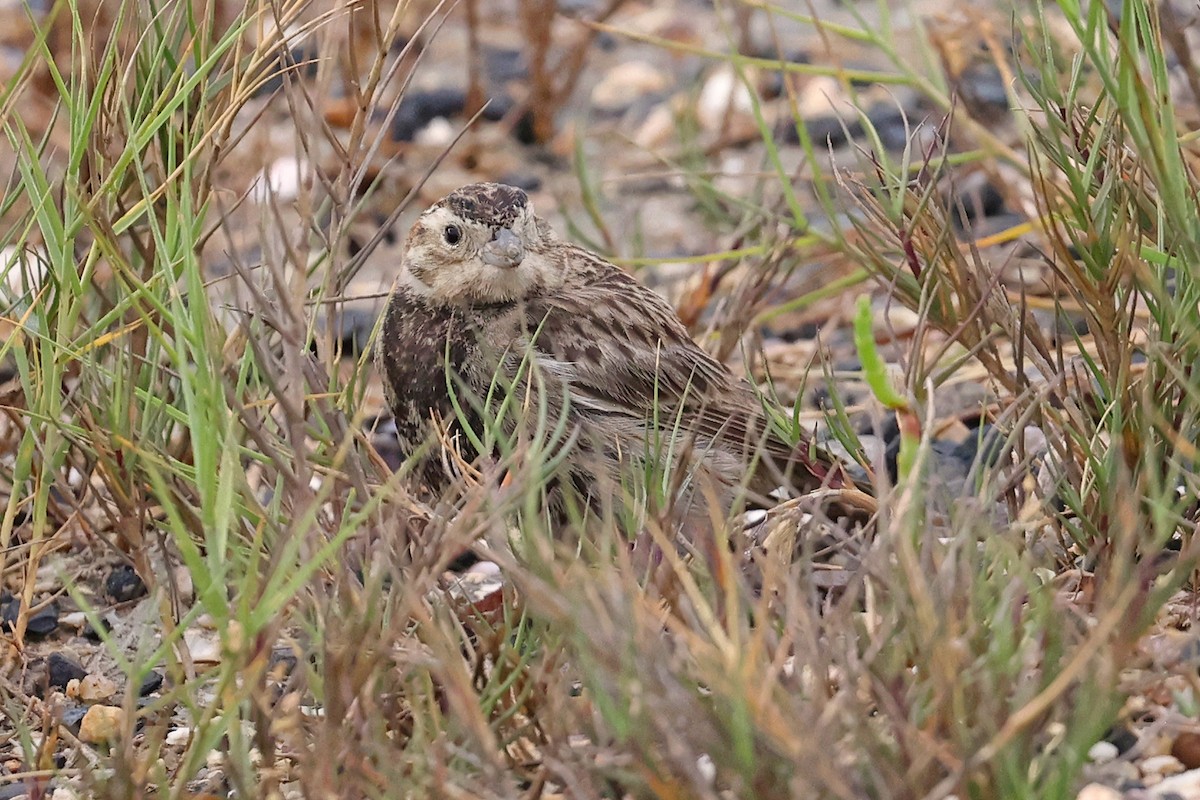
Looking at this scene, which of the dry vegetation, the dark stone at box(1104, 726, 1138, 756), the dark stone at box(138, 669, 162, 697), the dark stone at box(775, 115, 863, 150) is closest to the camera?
the dry vegetation

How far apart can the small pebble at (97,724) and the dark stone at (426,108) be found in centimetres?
487

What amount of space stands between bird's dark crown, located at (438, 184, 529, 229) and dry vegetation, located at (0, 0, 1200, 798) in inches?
27.7

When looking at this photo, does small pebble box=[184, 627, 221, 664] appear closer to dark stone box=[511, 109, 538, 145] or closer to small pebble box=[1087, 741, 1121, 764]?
small pebble box=[1087, 741, 1121, 764]

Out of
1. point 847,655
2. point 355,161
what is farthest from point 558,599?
point 355,161

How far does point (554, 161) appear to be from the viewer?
804 centimetres

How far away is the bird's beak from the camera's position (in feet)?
15.3

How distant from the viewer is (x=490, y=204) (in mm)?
4758

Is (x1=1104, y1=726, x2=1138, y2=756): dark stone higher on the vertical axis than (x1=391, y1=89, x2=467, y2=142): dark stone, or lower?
higher

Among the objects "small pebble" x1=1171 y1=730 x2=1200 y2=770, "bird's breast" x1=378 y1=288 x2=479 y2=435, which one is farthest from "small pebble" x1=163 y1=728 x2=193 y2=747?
"small pebble" x1=1171 y1=730 x2=1200 y2=770

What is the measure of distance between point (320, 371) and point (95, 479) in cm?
197

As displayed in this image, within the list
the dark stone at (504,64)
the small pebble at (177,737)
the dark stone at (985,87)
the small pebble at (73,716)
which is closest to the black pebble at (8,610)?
the small pebble at (73,716)

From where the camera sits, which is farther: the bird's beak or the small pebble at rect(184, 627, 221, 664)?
the bird's beak

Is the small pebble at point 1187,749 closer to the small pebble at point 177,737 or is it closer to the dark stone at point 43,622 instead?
the small pebble at point 177,737

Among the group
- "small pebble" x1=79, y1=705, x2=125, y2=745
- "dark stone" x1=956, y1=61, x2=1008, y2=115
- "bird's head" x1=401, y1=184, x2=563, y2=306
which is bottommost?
"small pebble" x1=79, y1=705, x2=125, y2=745
